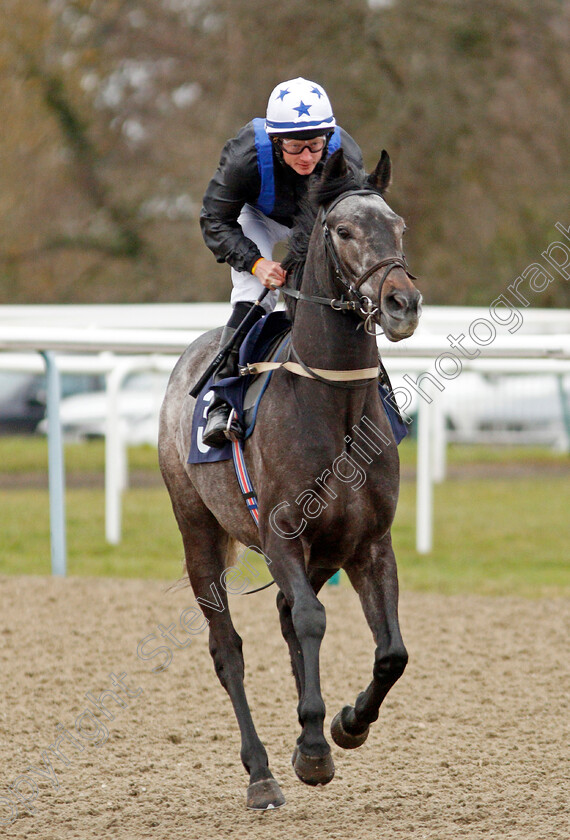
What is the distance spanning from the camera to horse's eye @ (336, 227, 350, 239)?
11.6 feet

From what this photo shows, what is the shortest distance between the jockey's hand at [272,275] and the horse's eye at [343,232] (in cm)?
49

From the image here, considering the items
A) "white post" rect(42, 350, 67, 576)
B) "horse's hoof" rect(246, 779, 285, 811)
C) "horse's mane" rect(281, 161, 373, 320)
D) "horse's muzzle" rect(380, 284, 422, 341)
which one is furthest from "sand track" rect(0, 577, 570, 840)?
"horse's mane" rect(281, 161, 373, 320)

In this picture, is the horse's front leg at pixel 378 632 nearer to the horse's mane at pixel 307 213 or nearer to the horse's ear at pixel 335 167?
the horse's mane at pixel 307 213

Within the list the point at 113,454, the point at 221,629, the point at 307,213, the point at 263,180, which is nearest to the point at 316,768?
the point at 221,629

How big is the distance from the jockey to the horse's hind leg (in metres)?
0.69

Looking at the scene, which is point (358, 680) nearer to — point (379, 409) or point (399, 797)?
point (399, 797)

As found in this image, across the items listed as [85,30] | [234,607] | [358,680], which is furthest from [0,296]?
[358,680]

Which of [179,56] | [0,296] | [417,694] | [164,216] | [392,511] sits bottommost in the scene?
[417,694]

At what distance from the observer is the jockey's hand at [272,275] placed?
13.1 feet

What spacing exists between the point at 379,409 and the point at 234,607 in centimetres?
348

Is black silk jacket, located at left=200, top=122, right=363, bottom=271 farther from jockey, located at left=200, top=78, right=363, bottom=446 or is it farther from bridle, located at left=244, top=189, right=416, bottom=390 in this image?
bridle, located at left=244, top=189, right=416, bottom=390

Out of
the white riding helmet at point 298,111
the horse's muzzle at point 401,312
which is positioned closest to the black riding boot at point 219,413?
the white riding helmet at point 298,111

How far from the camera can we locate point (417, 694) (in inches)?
209

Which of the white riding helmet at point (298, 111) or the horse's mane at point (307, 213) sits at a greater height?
the white riding helmet at point (298, 111)
